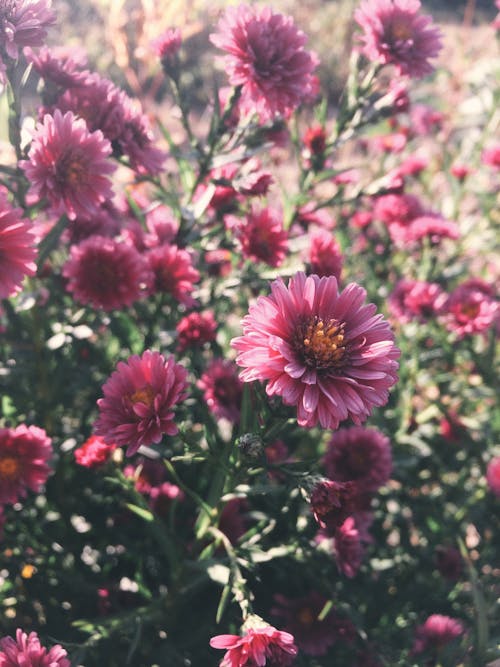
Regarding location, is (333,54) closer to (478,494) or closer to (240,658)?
(478,494)

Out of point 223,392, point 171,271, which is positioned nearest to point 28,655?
point 223,392

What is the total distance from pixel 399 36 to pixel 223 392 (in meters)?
0.95

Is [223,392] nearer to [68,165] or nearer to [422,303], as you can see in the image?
[68,165]

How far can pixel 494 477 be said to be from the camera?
4.91 feet

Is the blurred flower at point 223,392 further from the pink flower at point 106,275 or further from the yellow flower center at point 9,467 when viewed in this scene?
the yellow flower center at point 9,467

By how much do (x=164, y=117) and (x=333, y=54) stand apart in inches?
94.5

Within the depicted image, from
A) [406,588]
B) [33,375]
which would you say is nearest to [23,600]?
[33,375]

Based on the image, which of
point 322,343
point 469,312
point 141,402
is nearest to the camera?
point 322,343

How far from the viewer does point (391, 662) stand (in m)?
1.21

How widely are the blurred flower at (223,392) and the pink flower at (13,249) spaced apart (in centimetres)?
42

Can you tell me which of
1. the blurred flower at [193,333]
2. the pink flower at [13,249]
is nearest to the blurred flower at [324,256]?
the blurred flower at [193,333]

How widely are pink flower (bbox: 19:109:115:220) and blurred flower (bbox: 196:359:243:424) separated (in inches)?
16.7

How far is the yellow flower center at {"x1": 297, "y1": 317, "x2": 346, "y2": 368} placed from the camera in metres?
0.78

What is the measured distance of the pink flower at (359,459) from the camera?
1161 millimetres
